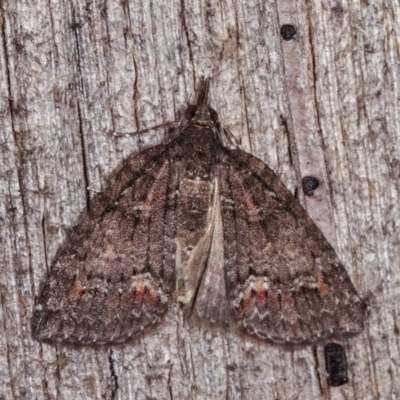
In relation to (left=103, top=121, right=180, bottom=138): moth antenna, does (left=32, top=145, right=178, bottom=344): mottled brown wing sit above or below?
below

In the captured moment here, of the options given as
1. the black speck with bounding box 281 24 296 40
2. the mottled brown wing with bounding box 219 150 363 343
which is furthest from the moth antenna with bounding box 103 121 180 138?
the black speck with bounding box 281 24 296 40

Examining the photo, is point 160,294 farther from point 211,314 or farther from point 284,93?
point 284,93

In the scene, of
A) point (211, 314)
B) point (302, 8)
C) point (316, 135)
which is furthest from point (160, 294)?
point (302, 8)

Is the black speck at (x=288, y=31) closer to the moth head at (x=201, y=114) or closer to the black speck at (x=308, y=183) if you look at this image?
the moth head at (x=201, y=114)

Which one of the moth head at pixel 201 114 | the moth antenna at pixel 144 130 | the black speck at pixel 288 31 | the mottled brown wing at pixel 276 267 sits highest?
the black speck at pixel 288 31

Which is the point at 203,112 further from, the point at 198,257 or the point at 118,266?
the point at 118,266

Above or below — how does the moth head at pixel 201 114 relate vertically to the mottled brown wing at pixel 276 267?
above

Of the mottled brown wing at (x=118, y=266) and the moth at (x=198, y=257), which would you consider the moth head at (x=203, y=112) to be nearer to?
the moth at (x=198, y=257)

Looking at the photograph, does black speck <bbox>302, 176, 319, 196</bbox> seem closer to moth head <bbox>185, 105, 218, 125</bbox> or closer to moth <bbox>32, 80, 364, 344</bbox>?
moth <bbox>32, 80, 364, 344</bbox>

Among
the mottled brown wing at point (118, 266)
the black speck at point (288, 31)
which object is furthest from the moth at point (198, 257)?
the black speck at point (288, 31)
